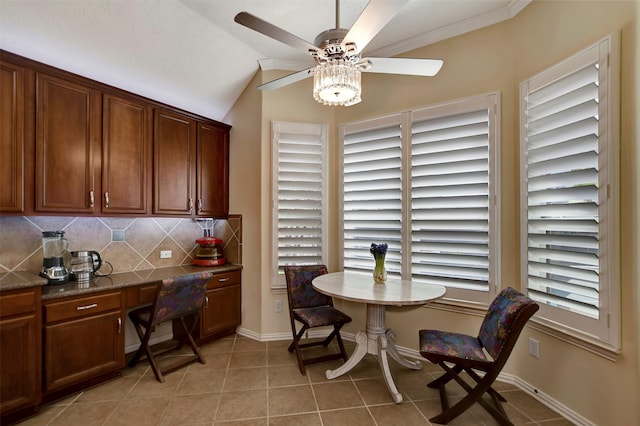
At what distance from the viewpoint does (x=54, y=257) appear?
238cm

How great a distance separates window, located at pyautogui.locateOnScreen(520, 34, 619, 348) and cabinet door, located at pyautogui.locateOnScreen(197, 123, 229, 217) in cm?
300

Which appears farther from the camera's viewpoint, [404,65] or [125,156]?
[125,156]

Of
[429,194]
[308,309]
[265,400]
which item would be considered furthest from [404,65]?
[265,400]

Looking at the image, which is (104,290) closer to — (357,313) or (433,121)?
(357,313)

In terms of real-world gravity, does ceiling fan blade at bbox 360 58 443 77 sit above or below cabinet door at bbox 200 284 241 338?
above

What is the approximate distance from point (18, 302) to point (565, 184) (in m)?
3.65

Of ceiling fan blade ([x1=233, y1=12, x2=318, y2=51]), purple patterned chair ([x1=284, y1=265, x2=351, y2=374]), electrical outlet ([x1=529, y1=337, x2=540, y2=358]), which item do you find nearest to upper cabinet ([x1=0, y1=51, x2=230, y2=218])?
purple patterned chair ([x1=284, y1=265, x2=351, y2=374])

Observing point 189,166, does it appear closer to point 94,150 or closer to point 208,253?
point 94,150

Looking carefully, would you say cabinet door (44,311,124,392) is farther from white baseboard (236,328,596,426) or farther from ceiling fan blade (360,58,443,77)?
ceiling fan blade (360,58,443,77)

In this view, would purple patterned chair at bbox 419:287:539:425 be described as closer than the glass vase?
Yes

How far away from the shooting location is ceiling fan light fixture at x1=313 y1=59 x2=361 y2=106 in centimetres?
173

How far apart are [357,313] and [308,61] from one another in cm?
281

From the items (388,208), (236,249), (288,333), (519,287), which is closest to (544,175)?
(519,287)

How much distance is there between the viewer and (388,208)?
2975 millimetres
